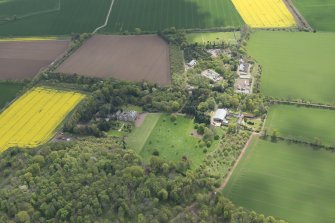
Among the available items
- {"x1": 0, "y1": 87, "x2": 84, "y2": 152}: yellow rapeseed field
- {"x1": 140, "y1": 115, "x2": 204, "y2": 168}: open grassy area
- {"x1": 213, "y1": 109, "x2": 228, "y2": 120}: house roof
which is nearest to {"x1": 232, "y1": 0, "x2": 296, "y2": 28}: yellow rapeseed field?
{"x1": 213, "y1": 109, "x2": 228, "y2": 120}: house roof

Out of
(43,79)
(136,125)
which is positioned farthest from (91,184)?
(43,79)

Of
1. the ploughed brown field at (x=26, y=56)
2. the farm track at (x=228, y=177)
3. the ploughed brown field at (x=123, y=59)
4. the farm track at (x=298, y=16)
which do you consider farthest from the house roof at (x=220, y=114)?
the ploughed brown field at (x=26, y=56)

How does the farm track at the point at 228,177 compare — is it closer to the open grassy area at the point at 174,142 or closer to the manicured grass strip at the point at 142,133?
the open grassy area at the point at 174,142

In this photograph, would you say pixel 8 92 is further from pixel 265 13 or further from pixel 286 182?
pixel 265 13

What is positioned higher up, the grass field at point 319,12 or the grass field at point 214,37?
the grass field at point 319,12

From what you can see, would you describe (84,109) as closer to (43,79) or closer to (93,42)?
(43,79)

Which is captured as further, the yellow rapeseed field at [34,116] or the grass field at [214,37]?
the grass field at [214,37]

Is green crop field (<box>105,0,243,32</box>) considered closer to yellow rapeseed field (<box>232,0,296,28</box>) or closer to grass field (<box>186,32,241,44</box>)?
yellow rapeseed field (<box>232,0,296,28</box>)
